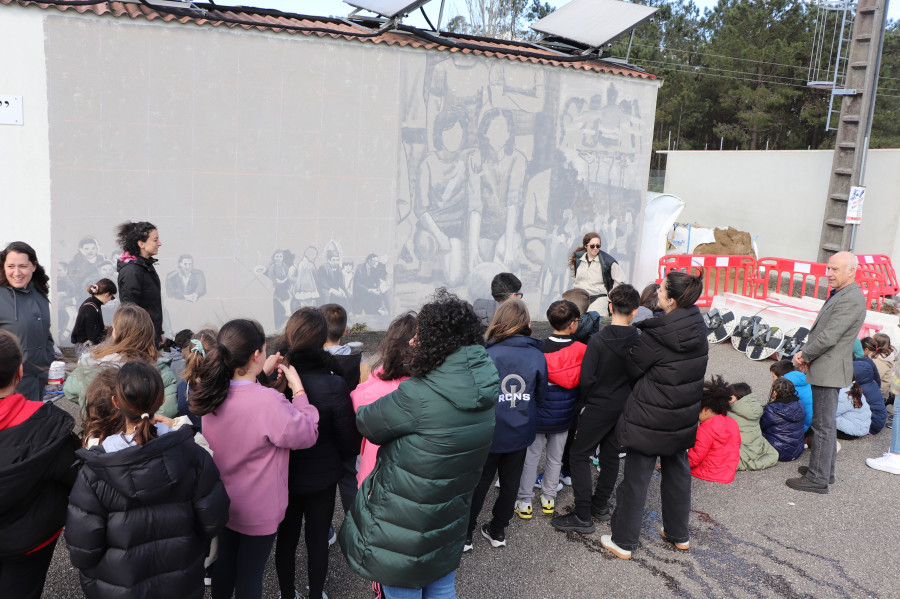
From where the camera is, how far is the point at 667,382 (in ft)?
13.2

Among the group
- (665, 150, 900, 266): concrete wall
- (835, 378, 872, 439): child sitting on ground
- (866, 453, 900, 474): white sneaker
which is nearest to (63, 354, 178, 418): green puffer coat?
(866, 453, 900, 474): white sneaker

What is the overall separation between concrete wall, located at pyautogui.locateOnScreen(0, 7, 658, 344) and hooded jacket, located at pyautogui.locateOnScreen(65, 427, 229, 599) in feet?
20.1

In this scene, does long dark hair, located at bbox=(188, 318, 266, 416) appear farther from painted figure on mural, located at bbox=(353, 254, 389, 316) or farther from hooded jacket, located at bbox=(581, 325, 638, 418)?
painted figure on mural, located at bbox=(353, 254, 389, 316)

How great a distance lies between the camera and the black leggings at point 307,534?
3402 millimetres

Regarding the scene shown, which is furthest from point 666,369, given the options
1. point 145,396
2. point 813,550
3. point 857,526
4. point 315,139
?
point 315,139

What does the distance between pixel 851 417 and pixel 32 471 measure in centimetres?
670

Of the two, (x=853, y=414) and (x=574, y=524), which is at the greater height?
(x=853, y=414)

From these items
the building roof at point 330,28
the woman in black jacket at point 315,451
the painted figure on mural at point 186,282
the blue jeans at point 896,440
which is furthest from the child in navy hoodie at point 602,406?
the building roof at point 330,28

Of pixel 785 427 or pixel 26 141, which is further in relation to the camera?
pixel 26 141

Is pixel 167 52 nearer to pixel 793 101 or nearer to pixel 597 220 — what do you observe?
pixel 597 220

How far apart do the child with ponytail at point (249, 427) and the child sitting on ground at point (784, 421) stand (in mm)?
4366

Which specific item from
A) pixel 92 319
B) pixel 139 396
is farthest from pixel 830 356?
pixel 92 319

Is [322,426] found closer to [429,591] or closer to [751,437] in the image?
[429,591]

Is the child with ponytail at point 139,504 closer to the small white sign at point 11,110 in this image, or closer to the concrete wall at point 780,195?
the small white sign at point 11,110
